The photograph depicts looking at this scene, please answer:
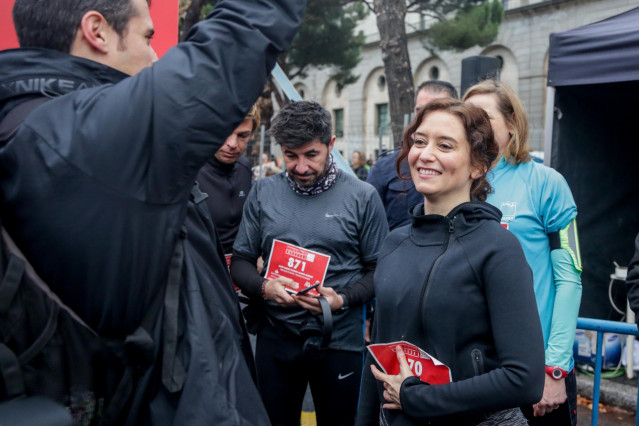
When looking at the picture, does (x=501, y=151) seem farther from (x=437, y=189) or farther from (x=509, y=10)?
(x=509, y=10)

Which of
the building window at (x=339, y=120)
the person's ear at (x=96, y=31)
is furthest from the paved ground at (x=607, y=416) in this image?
the building window at (x=339, y=120)

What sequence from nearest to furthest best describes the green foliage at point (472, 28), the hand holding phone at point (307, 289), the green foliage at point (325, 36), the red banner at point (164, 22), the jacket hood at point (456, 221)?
the jacket hood at point (456, 221) → the hand holding phone at point (307, 289) → the red banner at point (164, 22) → the green foliage at point (472, 28) → the green foliage at point (325, 36)

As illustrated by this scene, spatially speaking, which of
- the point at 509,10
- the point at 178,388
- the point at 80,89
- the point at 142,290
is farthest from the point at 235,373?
the point at 509,10

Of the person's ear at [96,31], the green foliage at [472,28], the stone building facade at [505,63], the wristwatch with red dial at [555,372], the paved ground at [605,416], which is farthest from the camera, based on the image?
the stone building facade at [505,63]

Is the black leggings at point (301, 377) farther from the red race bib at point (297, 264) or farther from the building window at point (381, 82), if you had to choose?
the building window at point (381, 82)

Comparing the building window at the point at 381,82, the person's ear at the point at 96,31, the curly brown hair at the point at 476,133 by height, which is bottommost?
the curly brown hair at the point at 476,133

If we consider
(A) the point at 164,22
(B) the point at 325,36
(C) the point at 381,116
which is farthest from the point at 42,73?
(C) the point at 381,116

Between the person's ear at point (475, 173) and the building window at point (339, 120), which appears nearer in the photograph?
the person's ear at point (475, 173)

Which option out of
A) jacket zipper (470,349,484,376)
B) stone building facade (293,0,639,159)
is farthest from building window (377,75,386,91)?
jacket zipper (470,349,484,376)

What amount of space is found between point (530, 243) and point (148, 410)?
1667mm

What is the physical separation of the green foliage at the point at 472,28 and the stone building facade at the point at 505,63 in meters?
2.13

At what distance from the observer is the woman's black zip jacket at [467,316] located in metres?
1.56

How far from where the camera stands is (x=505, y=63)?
1044 inches

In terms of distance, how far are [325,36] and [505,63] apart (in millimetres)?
10622
